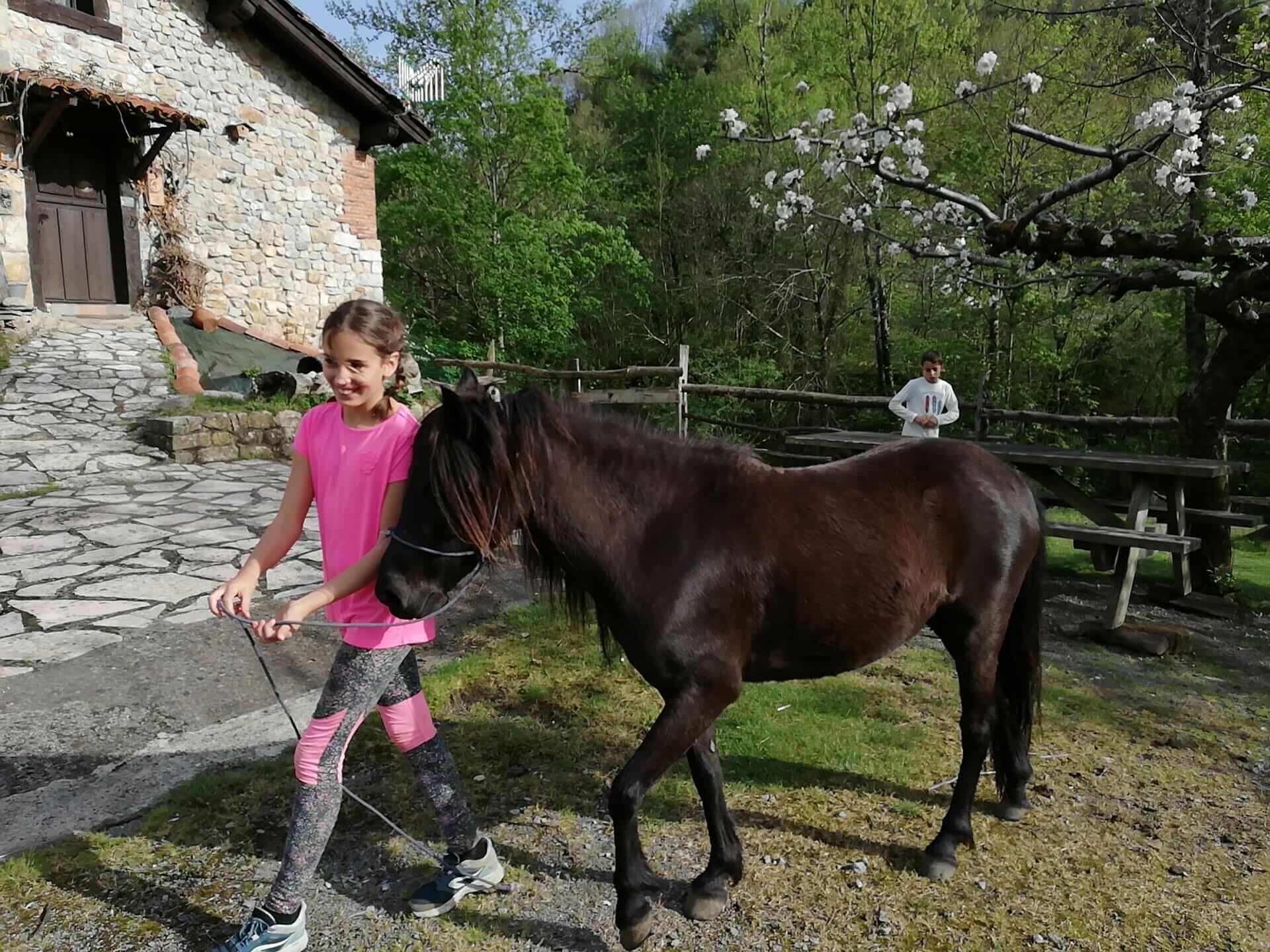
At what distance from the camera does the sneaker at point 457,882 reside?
7.31 ft

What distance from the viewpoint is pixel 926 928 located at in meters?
2.22

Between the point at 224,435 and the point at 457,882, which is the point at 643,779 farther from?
the point at 224,435

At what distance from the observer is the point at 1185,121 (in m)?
4.31

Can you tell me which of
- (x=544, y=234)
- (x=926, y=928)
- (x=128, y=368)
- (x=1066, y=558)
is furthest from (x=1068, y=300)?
(x=128, y=368)

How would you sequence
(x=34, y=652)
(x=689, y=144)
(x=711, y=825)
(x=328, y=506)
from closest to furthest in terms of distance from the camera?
1. (x=328, y=506)
2. (x=711, y=825)
3. (x=34, y=652)
4. (x=689, y=144)

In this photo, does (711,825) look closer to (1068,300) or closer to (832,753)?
(832,753)

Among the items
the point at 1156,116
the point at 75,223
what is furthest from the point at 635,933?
the point at 75,223

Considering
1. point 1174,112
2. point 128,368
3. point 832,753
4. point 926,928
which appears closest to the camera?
point 926,928

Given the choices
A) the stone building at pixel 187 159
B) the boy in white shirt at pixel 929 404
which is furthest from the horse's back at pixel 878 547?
the stone building at pixel 187 159

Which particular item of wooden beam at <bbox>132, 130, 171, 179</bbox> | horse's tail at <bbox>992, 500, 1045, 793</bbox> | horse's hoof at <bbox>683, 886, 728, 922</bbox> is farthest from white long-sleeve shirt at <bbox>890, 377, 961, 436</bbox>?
wooden beam at <bbox>132, 130, 171, 179</bbox>

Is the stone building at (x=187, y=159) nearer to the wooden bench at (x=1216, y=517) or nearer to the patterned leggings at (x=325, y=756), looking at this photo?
the patterned leggings at (x=325, y=756)

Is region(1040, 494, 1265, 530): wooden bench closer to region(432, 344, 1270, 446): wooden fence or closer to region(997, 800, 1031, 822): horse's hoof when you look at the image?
region(432, 344, 1270, 446): wooden fence

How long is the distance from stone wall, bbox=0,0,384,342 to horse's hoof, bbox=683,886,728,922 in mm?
11829

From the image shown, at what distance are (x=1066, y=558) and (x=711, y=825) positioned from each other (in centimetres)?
714
